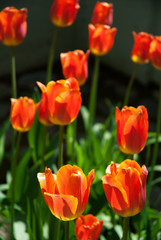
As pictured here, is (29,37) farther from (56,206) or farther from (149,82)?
(56,206)

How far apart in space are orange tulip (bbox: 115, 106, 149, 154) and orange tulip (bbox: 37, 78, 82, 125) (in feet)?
0.39

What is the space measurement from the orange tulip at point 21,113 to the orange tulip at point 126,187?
1.47 ft

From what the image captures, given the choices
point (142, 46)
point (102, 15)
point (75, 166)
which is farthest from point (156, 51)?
point (75, 166)

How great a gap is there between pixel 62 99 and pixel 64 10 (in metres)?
0.70

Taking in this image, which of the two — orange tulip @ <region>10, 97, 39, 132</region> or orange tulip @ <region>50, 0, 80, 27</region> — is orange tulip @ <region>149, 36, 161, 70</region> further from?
orange tulip @ <region>10, 97, 39, 132</region>

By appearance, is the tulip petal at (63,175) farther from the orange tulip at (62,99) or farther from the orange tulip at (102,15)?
the orange tulip at (102,15)

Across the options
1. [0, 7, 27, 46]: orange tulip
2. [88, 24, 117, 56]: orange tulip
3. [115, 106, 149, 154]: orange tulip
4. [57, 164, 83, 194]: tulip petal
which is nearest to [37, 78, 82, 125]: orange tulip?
[115, 106, 149, 154]: orange tulip

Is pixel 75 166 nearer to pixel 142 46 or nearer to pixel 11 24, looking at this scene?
pixel 11 24

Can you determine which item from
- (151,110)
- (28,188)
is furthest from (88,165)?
(151,110)

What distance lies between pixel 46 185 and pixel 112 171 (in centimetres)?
11

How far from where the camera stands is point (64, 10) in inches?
68.4

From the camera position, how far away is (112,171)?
868 mm

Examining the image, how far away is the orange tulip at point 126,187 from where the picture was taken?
0.83m

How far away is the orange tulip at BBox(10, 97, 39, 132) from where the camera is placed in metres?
1.25
